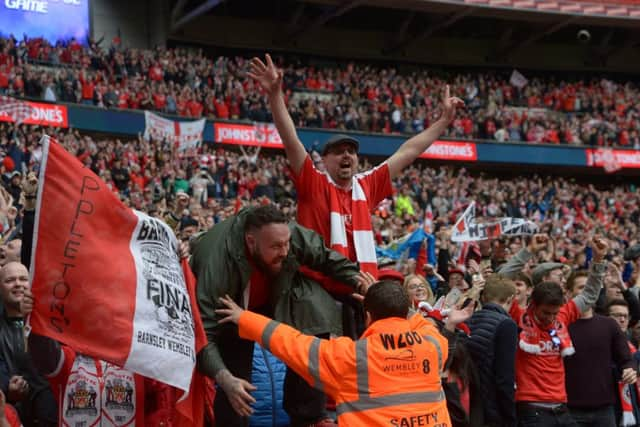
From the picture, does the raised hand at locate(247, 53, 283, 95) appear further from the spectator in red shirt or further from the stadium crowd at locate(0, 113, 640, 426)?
the spectator in red shirt

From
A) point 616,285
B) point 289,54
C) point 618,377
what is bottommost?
point 618,377

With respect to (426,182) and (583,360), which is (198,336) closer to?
(583,360)

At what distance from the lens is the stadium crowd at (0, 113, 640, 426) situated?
696 cm

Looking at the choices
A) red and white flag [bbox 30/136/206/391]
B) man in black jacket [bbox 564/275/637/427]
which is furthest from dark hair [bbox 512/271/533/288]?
red and white flag [bbox 30/136/206/391]

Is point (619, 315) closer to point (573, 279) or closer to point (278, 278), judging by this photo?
point (573, 279)

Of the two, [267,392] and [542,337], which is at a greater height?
[542,337]

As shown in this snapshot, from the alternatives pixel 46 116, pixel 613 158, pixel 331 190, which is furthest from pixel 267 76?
pixel 613 158

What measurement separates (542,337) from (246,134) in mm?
20568

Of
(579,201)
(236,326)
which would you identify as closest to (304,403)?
(236,326)

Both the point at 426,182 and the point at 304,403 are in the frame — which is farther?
the point at 426,182

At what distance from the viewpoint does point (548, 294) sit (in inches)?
270

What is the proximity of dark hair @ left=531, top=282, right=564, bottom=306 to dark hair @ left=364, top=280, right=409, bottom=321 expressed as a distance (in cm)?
234

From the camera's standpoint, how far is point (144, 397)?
5.10 meters

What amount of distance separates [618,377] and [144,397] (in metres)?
3.97
